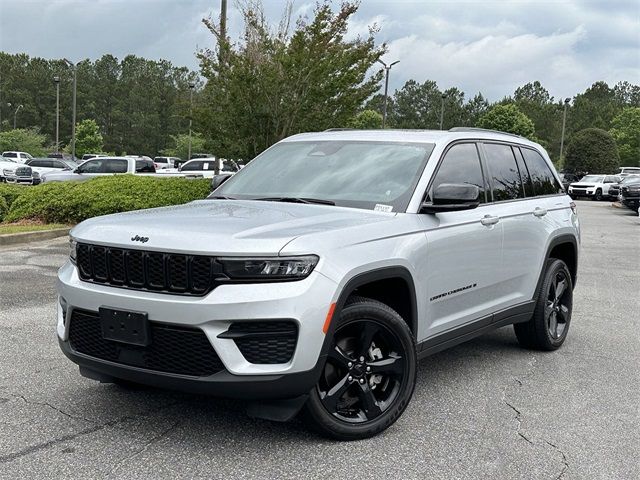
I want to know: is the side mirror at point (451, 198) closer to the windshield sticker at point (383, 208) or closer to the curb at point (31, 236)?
the windshield sticker at point (383, 208)

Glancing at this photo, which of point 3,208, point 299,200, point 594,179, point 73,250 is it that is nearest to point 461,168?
point 299,200

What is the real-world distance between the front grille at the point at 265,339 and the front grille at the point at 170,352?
0.14 m

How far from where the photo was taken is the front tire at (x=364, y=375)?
12.0 feet

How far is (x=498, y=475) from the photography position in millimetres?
3461

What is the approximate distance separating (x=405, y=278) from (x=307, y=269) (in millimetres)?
821

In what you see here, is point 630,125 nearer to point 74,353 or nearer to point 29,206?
point 29,206

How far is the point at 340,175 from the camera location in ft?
15.4

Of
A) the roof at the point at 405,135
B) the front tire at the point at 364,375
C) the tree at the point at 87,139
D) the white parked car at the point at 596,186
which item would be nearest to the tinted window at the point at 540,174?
the roof at the point at 405,135

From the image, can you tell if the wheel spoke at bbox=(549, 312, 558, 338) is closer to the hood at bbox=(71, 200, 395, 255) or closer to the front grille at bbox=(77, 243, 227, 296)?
the hood at bbox=(71, 200, 395, 255)

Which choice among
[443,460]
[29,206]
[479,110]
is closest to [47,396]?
[443,460]

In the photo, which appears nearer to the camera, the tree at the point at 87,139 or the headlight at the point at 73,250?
the headlight at the point at 73,250

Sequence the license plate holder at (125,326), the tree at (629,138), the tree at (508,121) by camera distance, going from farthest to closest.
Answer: the tree at (629,138) → the tree at (508,121) → the license plate holder at (125,326)

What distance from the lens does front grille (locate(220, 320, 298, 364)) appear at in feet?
10.9

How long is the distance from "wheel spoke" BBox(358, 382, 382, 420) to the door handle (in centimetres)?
162
